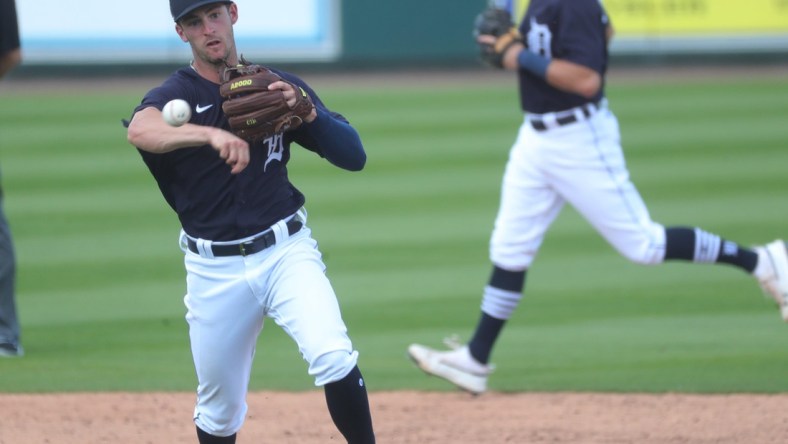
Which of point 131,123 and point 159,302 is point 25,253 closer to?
point 159,302

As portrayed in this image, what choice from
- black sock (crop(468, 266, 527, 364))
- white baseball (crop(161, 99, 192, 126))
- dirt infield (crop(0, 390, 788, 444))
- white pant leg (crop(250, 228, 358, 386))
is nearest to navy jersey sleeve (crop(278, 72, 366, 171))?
white pant leg (crop(250, 228, 358, 386))

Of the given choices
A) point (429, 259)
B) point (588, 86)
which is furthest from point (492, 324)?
point (429, 259)

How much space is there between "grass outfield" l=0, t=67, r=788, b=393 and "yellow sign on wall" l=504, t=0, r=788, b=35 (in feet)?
6.69

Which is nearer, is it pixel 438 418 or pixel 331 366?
pixel 331 366

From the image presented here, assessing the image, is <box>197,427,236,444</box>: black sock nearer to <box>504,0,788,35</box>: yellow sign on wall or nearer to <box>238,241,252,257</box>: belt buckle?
<box>238,241,252,257</box>: belt buckle

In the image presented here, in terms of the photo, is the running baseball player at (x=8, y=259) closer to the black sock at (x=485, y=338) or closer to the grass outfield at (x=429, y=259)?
the grass outfield at (x=429, y=259)

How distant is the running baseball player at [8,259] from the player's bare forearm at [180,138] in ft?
7.93

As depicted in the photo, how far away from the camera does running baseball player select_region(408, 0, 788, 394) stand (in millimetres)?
5090

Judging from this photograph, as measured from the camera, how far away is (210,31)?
3.62 meters

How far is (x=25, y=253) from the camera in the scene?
8.08 meters

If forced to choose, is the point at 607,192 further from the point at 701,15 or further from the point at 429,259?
the point at 701,15

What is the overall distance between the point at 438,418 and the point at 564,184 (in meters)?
1.13

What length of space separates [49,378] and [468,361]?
6.40ft

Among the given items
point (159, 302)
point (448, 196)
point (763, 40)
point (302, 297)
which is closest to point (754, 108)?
point (763, 40)
